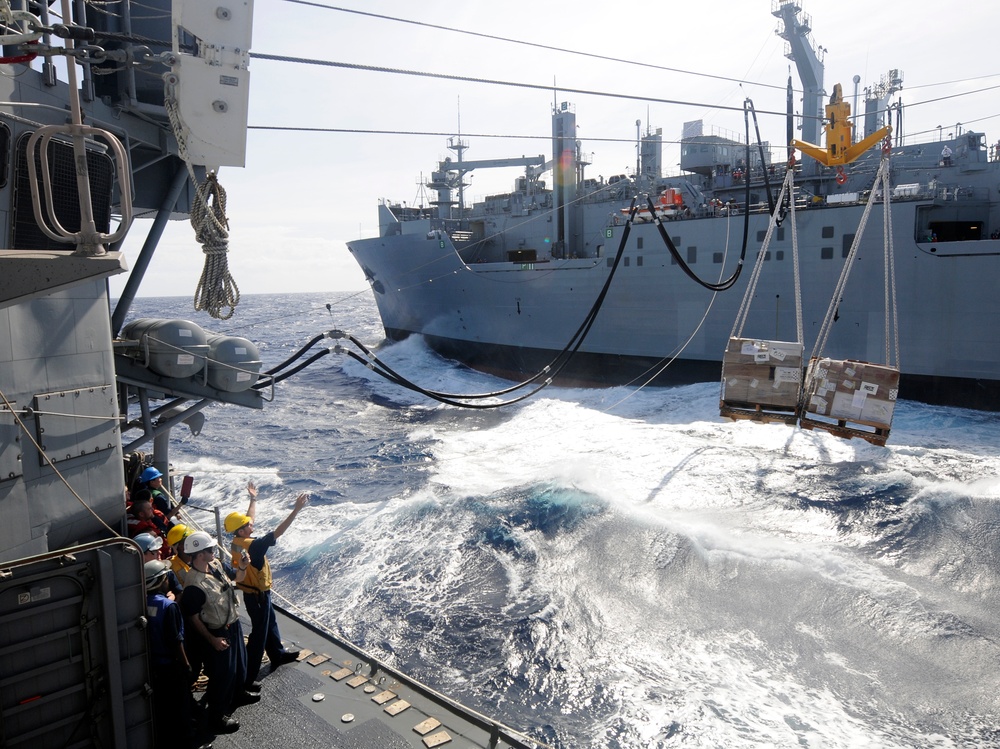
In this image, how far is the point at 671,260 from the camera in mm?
22531

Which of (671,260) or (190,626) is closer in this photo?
(190,626)

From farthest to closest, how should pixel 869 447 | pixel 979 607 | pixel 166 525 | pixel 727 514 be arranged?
pixel 869 447 → pixel 727 514 → pixel 979 607 → pixel 166 525

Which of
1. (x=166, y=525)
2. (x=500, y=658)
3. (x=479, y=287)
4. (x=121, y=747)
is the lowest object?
(x=500, y=658)

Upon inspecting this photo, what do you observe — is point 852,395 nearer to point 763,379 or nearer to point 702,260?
point 763,379

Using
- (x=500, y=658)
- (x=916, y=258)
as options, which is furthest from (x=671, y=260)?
(x=500, y=658)

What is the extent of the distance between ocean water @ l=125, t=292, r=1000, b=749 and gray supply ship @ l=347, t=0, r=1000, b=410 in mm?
2737

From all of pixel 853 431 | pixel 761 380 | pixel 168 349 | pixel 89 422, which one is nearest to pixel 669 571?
pixel 761 380

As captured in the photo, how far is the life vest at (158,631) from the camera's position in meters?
3.92

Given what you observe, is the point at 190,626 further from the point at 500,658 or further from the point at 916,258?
the point at 916,258

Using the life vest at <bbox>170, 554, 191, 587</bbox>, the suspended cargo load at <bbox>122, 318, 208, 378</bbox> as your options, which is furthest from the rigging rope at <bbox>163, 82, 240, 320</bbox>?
the life vest at <bbox>170, 554, 191, 587</bbox>

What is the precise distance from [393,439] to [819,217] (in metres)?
14.2

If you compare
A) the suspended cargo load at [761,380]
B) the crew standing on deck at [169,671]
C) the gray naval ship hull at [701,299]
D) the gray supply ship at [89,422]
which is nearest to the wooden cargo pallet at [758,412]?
the suspended cargo load at [761,380]

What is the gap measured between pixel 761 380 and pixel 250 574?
8.23m

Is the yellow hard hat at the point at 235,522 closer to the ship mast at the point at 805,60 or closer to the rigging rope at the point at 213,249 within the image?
the rigging rope at the point at 213,249
